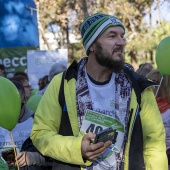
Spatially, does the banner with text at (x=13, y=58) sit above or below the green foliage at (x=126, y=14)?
below

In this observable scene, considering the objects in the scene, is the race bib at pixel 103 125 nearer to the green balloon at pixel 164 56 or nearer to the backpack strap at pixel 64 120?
the backpack strap at pixel 64 120

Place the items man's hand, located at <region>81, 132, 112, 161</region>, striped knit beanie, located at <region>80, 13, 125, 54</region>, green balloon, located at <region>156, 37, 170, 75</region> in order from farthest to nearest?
1. green balloon, located at <region>156, 37, 170, 75</region>
2. striped knit beanie, located at <region>80, 13, 125, 54</region>
3. man's hand, located at <region>81, 132, 112, 161</region>

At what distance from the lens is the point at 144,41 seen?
2648 cm

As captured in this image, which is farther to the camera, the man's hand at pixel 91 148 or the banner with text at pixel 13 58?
the banner with text at pixel 13 58

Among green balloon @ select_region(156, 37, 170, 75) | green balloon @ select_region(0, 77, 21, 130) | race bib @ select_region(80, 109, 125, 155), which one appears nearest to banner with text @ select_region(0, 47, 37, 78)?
green balloon @ select_region(156, 37, 170, 75)

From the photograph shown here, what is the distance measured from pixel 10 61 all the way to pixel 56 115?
8708 mm

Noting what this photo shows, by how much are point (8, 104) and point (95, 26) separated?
81cm

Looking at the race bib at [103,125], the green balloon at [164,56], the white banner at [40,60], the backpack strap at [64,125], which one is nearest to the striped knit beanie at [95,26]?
the backpack strap at [64,125]

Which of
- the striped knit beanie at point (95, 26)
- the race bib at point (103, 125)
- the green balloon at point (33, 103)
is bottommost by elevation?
the green balloon at point (33, 103)

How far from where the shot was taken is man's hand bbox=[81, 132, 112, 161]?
268 cm

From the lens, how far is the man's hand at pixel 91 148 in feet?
8.79

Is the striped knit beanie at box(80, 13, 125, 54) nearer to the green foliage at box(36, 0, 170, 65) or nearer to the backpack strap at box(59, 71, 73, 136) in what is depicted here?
the backpack strap at box(59, 71, 73, 136)

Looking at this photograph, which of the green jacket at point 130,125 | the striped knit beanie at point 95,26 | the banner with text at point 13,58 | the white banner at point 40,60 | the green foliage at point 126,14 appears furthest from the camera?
the green foliage at point 126,14

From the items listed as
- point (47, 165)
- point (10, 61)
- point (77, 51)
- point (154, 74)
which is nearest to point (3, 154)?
point (47, 165)
